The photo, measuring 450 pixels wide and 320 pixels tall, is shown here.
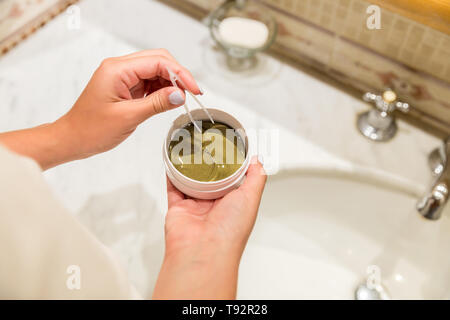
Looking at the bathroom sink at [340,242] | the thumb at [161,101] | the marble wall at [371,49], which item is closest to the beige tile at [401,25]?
the marble wall at [371,49]

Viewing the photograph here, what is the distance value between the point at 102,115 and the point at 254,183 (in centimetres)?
21

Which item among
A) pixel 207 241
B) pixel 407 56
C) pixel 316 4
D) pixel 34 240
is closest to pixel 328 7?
pixel 316 4

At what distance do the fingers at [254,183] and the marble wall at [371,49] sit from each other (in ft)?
0.96

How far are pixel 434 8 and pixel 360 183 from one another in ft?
0.94

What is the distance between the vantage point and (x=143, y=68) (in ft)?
1.79

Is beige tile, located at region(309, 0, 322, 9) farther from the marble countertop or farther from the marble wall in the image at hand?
the marble countertop

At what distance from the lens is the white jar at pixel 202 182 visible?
491 mm

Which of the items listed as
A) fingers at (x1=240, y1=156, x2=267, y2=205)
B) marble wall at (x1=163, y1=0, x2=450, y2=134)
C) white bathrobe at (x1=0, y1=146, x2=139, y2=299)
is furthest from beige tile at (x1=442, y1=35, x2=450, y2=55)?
white bathrobe at (x1=0, y1=146, x2=139, y2=299)

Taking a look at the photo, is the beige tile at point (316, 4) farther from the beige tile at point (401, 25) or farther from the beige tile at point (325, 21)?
the beige tile at point (401, 25)

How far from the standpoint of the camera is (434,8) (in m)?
0.52

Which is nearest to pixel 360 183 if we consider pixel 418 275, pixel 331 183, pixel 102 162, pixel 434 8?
pixel 331 183

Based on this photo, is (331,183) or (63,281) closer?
(63,281)
